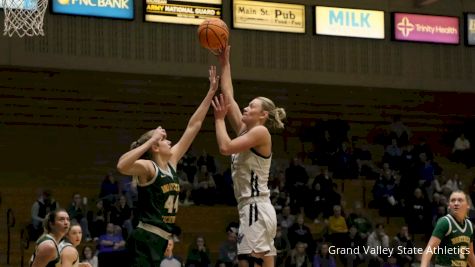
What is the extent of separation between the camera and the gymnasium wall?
18688 mm

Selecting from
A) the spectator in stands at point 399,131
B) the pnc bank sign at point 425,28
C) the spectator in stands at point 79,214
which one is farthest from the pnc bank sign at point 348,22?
the spectator in stands at point 79,214

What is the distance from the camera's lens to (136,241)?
6.93 meters

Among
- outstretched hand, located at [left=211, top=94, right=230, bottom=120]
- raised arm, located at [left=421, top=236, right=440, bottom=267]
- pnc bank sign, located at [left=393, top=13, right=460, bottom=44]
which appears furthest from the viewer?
pnc bank sign, located at [left=393, top=13, right=460, bottom=44]

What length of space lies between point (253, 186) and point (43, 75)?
46.3ft

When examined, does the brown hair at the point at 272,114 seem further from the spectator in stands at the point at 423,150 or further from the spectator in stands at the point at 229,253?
the spectator in stands at the point at 423,150

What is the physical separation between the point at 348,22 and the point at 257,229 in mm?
14738

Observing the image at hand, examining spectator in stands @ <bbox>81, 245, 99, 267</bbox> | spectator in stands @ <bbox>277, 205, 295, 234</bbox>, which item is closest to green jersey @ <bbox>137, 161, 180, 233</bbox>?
spectator in stands @ <bbox>81, 245, 99, 267</bbox>

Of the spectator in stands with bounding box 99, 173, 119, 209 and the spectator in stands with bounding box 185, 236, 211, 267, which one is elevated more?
the spectator in stands with bounding box 99, 173, 119, 209

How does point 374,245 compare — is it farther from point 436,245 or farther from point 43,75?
point 436,245

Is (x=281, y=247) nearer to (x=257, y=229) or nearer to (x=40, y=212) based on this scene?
(x=40, y=212)

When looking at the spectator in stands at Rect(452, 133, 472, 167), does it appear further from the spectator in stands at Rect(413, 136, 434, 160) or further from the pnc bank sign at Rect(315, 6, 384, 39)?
the pnc bank sign at Rect(315, 6, 384, 39)

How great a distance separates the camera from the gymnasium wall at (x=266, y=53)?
18688mm

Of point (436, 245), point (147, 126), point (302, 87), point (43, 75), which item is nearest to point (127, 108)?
point (147, 126)

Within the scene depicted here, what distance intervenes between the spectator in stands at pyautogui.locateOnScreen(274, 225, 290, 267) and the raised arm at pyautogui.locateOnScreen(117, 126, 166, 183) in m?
10.7
